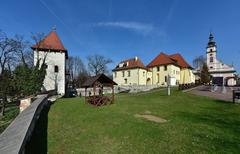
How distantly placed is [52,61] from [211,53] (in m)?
64.5

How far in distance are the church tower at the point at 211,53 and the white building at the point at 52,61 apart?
6194cm

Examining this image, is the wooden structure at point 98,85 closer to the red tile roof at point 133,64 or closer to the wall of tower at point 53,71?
the wall of tower at point 53,71

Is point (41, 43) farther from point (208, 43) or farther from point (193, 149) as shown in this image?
point (208, 43)

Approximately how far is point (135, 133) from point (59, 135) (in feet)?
10.7

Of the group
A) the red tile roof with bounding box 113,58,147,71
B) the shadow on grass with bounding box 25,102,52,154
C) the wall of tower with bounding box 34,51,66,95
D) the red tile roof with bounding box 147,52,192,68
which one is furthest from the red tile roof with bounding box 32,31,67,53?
the shadow on grass with bounding box 25,102,52,154

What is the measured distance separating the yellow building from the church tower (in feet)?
115

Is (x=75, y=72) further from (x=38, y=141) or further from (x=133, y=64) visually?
→ (x=38, y=141)

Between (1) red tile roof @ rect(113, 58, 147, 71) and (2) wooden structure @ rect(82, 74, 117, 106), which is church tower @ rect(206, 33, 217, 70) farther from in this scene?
(2) wooden structure @ rect(82, 74, 117, 106)

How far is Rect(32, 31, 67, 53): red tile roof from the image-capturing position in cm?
3653

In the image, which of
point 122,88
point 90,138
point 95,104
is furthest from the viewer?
point 122,88

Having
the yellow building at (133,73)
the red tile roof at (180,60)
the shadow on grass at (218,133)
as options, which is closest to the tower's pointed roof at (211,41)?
the red tile roof at (180,60)

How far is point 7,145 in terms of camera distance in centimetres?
483

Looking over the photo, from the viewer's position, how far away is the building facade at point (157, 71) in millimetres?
53438

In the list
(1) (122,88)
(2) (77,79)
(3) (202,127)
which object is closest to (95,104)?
(3) (202,127)
